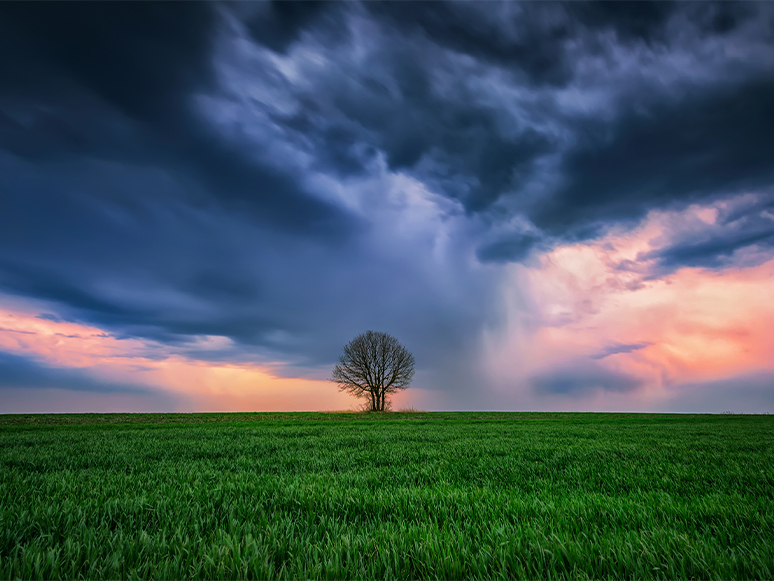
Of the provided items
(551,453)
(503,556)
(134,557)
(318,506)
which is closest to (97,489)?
(134,557)

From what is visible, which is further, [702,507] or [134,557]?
[702,507]

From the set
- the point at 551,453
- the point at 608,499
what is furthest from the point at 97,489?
the point at 551,453

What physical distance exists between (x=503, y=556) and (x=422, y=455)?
580 cm

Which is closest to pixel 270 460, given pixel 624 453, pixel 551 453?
pixel 551 453

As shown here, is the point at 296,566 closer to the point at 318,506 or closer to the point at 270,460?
the point at 318,506

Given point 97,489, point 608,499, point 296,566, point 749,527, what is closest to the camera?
point 296,566

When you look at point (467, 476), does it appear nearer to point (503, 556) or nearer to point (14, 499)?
point (503, 556)

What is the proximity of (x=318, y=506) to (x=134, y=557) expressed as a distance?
1775 millimetres

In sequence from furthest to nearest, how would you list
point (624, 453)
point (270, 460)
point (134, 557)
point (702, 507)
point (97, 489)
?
point (624, 453) < point (270, 460) < point (97, 489) < point (702, 507) < point (134, 557)

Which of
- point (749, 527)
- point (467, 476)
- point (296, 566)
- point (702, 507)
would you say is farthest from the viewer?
point (467, 476)

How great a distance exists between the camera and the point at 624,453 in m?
8.70

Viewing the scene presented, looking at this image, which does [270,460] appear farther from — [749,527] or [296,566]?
[749,527]

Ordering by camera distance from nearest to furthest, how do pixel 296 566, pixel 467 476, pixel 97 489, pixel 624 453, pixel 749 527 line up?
pixel 296 566 < pixel 749 527 < pixel 97 489 < pixel 467 476 < pixel 624 453

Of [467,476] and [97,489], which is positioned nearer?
[97,489]
